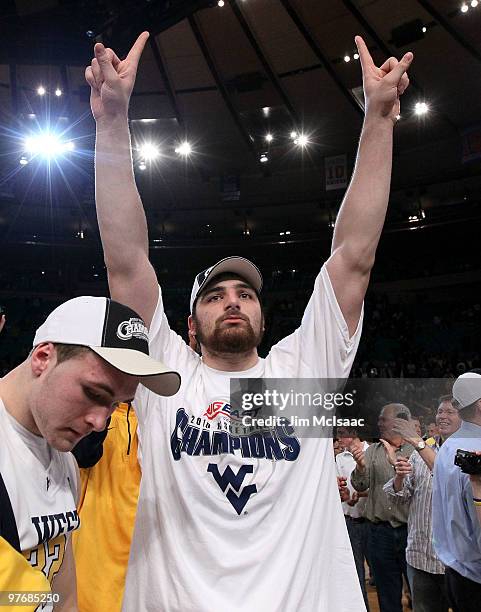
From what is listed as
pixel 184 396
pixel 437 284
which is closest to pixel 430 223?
pixel 437 284

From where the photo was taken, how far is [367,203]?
162 cm

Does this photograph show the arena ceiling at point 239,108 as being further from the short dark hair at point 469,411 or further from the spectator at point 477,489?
the spectator at point 477,489

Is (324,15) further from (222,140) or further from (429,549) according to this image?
(429,549)

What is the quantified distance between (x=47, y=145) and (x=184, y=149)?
3.50 meters

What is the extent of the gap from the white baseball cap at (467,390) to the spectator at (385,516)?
1453 mm

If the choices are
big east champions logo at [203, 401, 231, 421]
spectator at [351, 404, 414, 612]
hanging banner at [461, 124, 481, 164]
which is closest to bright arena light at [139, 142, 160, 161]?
hanging banner at [461, 124, 481, 164]

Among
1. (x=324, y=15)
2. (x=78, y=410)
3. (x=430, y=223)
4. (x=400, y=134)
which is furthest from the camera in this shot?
(x=430, y=223)

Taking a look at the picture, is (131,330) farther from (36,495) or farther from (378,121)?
(378,121)

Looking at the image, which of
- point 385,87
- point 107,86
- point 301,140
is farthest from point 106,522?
point 301,140

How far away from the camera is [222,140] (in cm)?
1348

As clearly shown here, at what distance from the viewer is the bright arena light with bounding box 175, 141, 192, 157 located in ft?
43.7

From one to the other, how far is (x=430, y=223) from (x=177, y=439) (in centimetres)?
1535

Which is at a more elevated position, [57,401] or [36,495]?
[57,401]

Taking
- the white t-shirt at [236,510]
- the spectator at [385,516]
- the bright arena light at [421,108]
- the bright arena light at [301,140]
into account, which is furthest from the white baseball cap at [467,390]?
the bright arena light at [301,140]
